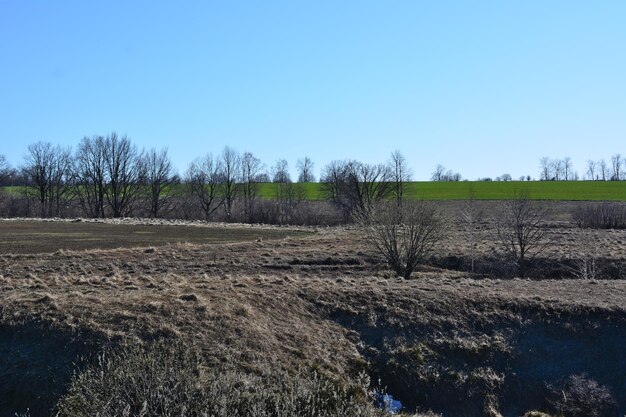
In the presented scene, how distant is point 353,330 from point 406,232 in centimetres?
1107

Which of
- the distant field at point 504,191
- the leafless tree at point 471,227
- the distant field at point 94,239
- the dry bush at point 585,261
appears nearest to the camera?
the dry bush at point 585,261

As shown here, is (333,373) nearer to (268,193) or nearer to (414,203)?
(414,203)

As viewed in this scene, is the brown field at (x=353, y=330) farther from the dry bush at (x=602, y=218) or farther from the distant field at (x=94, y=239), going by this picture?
the dry bush at (x=602, y=218)

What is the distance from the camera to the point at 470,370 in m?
14.0

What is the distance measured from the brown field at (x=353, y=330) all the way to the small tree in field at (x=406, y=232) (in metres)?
5.25

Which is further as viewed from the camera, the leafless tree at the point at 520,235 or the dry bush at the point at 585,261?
the leafless tree at the point at 520,235

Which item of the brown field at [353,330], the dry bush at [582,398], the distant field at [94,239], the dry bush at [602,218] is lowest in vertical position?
the dry bush at [582,398]

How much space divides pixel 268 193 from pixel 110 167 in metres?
26.8

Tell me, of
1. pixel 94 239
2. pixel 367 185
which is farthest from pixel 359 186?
pixel 94 239

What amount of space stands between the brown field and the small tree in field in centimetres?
525

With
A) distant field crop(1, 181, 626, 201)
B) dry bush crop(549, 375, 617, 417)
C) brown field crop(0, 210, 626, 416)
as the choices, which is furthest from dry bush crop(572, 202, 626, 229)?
dry bush crop(549, 375, 617, 417)

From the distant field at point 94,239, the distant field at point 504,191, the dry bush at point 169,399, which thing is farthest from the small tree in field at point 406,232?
the distant field at point 504,191

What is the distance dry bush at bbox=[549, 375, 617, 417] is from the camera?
12.9 metres

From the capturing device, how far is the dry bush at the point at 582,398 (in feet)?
42.2
